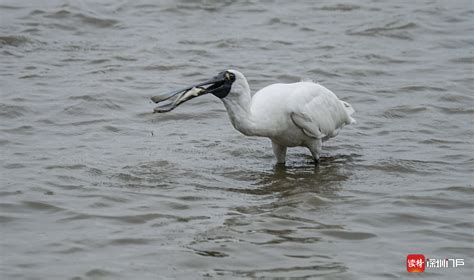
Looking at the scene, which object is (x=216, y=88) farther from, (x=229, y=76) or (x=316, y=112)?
(x=316, y=112)

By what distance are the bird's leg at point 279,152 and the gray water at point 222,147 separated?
147 millimetres

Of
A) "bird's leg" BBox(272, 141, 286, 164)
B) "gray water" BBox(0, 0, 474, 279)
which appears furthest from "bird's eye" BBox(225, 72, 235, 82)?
"bird's leg" BBox(272, 141, 286, 164)

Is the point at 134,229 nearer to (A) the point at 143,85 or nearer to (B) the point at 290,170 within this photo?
(B) the point at 290,170

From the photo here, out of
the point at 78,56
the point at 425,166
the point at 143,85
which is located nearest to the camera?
the point at 425,166

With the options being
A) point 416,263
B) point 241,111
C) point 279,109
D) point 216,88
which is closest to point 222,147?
point 279,109

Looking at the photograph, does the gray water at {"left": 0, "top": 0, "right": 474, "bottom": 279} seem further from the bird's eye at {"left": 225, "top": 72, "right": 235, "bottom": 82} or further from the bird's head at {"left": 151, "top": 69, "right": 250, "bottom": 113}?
the bird's eye at {"left": 225, "top": 72, "right": 235, "bottom": 82}

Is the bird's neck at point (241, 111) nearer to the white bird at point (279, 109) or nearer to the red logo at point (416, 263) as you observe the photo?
the white bird at point (279, 109)

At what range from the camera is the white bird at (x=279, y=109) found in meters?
8.74

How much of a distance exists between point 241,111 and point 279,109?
0.54 meters

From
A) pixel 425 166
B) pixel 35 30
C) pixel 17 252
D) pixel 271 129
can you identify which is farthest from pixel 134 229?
pixel 35 30

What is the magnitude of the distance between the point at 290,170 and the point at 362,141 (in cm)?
134

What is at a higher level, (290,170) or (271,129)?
(271,129)

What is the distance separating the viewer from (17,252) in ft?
23.8

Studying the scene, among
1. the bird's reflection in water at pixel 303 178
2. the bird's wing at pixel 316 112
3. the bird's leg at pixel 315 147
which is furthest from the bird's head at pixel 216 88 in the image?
the bird's leg at pixel 315 147
